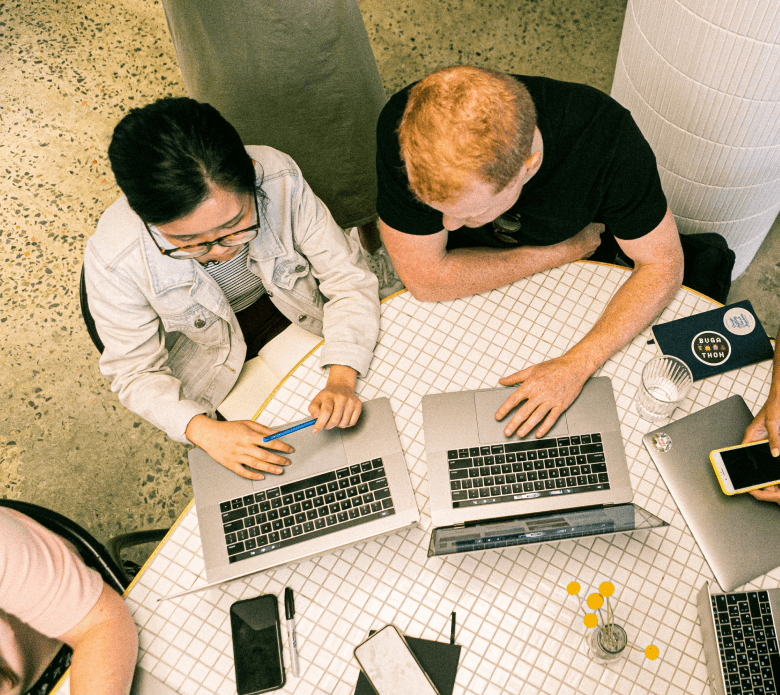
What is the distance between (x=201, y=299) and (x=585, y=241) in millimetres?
880

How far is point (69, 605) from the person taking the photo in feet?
3.56

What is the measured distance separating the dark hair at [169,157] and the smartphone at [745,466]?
1.06 m

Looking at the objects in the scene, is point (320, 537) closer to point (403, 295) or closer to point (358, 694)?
point (358, 694)

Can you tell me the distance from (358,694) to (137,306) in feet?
2.89

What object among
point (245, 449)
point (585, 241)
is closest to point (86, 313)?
point (245, 449)

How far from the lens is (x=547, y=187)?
49.5 inches

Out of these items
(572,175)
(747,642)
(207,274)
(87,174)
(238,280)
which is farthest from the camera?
(87,174)

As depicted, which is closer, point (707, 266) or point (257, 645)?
point (257, 645)

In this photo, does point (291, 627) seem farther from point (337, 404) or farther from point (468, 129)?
point (468, 129)

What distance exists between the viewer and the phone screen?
1114mm

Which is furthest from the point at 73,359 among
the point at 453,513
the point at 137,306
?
the point at 453,513

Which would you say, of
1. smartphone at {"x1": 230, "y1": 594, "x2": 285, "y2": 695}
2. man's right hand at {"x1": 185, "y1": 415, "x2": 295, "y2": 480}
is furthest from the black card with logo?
smartphone at {"x1": 230, "y1": 594, "x2": 285, "y2": 695}

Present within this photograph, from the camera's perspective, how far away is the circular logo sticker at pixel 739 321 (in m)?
1.27

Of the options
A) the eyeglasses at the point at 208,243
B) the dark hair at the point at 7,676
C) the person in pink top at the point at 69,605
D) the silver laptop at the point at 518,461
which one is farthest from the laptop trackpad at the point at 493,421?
the dark hair at the point at 7,676
